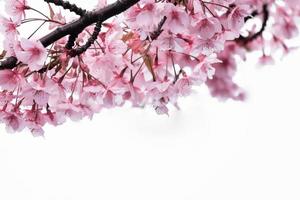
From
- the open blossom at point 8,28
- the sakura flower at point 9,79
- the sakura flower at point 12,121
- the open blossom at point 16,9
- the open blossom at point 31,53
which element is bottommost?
the sakura flower at point 12,121

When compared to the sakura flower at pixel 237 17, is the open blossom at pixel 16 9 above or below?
below

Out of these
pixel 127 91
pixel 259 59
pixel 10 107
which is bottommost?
pixel 10 107

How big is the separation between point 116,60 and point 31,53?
447 mm

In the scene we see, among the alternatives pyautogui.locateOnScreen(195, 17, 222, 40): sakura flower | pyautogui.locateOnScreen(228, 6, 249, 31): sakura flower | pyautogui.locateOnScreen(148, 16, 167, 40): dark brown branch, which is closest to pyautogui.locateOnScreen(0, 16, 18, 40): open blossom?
pyautogui.locateOnScreen(148, 16, 167, 40): dark brown branch

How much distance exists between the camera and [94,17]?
2492 millimetres

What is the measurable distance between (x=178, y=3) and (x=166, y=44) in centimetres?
18

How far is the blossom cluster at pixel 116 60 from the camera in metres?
2.58

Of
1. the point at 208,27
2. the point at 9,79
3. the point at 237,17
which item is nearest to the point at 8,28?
the point at 9,79

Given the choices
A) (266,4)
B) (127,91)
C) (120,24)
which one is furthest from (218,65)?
(120,24)

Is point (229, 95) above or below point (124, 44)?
above

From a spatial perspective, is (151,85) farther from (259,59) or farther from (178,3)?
(259,59)

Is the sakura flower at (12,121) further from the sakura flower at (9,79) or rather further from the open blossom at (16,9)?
the open blossom at (16,9)

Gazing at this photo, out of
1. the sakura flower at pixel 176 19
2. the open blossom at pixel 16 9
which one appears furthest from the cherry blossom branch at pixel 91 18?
the open blossom at pixel 16 9

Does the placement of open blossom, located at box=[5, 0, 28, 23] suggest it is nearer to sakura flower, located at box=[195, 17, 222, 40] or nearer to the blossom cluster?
the blossom cluster
